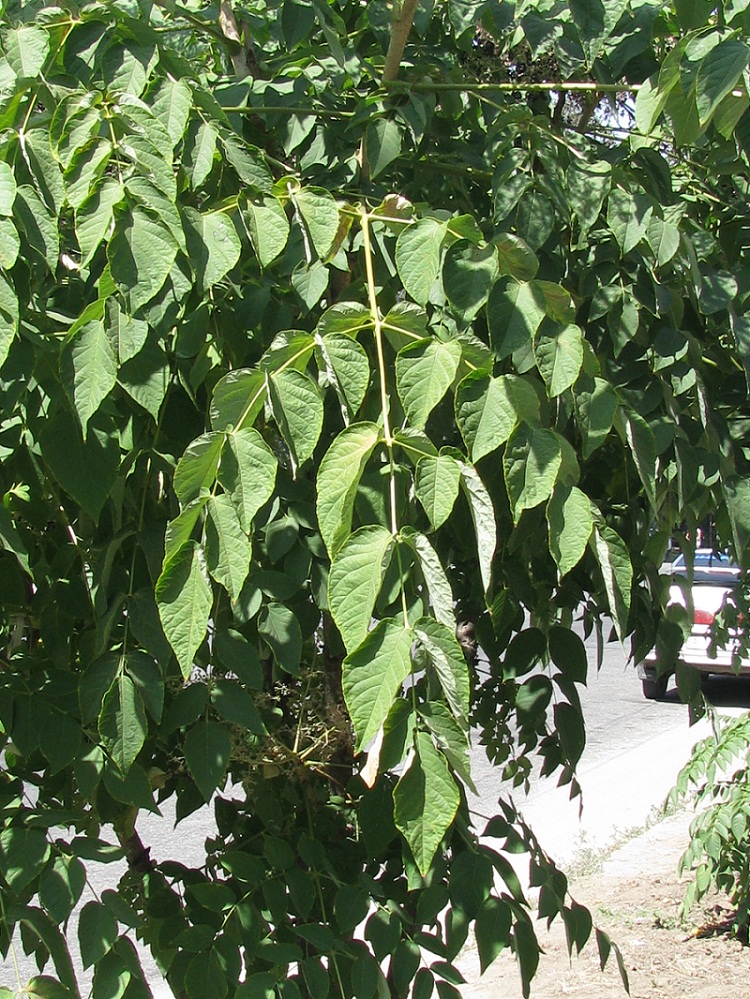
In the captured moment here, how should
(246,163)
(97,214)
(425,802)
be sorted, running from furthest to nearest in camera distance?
(246,163)
(97,214)
(425,802)

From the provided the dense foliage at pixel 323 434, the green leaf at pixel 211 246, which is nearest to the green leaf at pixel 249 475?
the dense foliage at pixel 323 434

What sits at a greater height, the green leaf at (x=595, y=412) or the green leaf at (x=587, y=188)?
the green leaf at (x=587, y=188)

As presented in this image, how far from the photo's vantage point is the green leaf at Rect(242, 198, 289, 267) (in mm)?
1230

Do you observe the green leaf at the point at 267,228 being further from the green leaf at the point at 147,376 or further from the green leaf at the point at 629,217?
the green leaf at the point at 629,217

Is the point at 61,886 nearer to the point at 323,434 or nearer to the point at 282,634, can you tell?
the point at 282,634

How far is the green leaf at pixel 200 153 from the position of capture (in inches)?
49.8

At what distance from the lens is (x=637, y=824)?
6188mm

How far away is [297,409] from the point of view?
1.06 m

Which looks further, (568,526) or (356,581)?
(568,526)

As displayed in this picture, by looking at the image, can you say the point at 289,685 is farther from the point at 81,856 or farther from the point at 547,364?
the point at 547,364

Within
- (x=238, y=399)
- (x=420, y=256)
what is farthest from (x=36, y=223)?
(x=420, y=256)

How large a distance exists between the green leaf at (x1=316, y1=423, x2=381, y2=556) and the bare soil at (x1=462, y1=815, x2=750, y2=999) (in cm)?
311

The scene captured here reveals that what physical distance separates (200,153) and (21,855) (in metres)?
0.82

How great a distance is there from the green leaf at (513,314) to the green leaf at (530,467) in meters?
0.13
